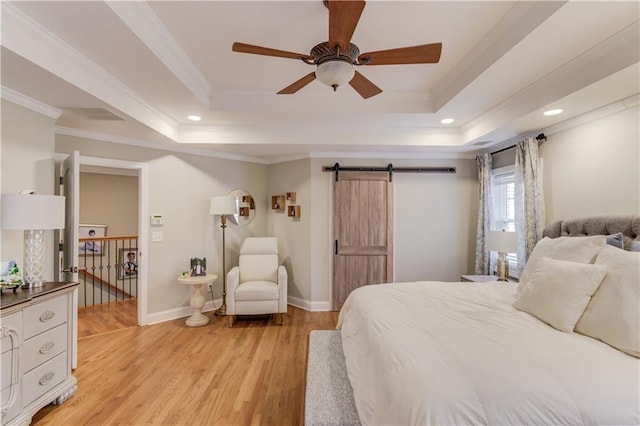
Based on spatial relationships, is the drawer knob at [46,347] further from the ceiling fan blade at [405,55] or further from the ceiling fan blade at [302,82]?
the ceiling fan blade at [405,55]

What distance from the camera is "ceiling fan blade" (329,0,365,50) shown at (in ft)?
4.07

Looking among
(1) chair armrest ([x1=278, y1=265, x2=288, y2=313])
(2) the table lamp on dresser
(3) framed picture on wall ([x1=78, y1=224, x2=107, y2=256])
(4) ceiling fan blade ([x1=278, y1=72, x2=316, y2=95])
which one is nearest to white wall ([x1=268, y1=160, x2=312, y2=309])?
(1) chair armrest ([x1=278, y1=265, x2=288, y2=313])

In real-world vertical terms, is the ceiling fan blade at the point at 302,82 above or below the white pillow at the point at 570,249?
above

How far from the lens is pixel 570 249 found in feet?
6.08

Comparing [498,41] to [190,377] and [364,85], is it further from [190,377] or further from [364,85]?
[190,377]

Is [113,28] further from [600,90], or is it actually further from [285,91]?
[600,90]

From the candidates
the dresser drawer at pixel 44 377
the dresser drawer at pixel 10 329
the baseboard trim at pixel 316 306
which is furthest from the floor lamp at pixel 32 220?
the baseboard trim at pixel 316 306

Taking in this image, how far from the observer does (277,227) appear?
455 cm

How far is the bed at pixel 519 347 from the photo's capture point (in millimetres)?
979

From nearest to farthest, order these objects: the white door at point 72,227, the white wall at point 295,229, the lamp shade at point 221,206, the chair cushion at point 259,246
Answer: the white door at point 72,227 < the lamp shade at point 221,206 < the chair cushion at point 259,246 < the white wall at point 295,229

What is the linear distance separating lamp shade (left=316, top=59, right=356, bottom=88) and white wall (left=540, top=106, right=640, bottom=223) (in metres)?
2.32

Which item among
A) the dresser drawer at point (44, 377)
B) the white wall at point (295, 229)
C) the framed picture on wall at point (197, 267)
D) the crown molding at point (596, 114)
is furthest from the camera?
the white wall at point (295, 229)

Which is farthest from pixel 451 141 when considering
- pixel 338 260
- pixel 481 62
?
pixel 338 260

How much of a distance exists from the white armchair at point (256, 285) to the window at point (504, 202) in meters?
2.97
